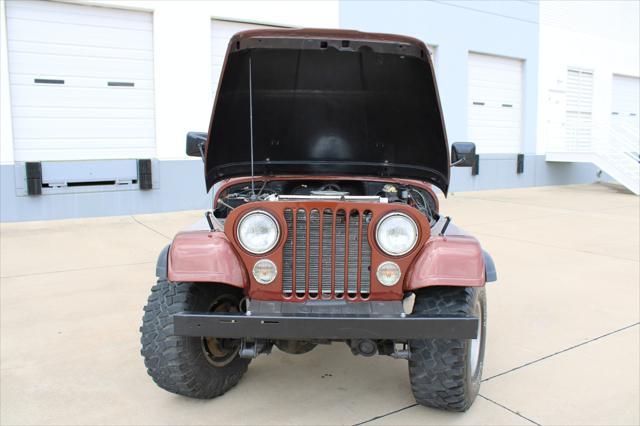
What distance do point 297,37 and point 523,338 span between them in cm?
264

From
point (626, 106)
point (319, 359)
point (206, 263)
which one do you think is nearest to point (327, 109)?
point (206, 263)

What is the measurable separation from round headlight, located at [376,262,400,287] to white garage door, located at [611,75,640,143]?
17.5 meters

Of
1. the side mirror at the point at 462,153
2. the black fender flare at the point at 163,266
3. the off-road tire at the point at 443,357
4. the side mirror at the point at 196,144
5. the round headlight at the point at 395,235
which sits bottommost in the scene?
the off-road tire at the point at 443,357

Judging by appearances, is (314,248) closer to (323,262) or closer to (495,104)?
(323,262)

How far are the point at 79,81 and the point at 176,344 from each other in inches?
304

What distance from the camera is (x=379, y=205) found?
256 cm

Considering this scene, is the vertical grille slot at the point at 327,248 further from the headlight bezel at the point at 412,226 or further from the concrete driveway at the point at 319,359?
the concrete driveway at the point at 319,359

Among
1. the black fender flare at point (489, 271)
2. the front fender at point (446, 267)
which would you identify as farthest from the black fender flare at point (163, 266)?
the black fender flare at point (489, 271)

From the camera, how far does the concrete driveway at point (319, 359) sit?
9.50 feet

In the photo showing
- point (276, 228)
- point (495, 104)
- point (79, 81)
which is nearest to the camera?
point (276, 228)

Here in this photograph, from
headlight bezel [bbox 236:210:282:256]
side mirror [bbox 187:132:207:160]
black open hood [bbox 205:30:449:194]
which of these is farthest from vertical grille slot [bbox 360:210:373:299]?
side mirror [bbox 187:132:207:160]

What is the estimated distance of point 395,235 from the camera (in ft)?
8.41

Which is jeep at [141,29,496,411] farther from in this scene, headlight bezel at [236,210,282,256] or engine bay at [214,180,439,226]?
engine bay at [214,180,439,226]

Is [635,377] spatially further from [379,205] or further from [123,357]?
[123,357]
